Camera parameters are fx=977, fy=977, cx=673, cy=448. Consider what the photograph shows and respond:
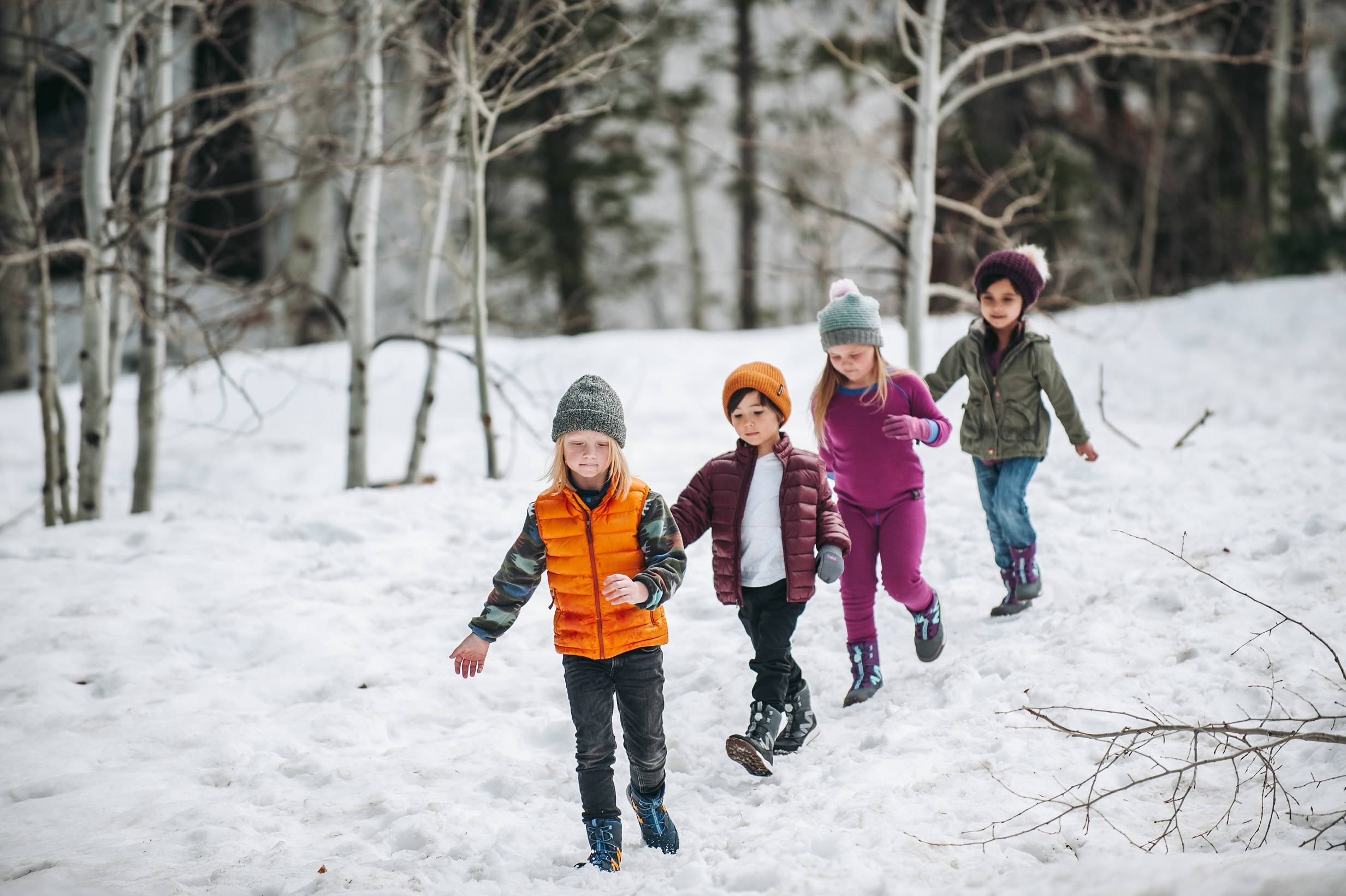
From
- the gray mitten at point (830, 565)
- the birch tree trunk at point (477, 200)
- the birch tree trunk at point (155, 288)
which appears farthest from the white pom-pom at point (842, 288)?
the birch tree trunk at point (155, 288)

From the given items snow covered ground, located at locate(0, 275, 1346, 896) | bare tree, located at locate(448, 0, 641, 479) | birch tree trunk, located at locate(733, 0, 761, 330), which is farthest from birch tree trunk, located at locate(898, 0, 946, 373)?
birch tree trunk, located at locate(733, 0, 761, 330)

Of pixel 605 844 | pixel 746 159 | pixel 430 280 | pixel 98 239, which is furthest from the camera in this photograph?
pixel 746 159

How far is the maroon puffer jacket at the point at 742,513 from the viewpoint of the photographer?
3.60 meters

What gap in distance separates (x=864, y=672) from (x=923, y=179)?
15.9 feet

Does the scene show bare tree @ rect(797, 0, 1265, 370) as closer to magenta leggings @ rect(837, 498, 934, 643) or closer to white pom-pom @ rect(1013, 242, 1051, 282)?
white pom-pom @ rect(1013, 242, 1051, 282)

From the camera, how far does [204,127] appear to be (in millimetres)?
6848

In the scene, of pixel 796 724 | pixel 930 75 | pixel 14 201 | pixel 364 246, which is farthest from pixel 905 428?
pixel 14 201

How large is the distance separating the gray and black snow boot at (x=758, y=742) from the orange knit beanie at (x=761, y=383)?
3.71 feet

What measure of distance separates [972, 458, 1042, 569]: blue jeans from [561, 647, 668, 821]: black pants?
2.20 meters

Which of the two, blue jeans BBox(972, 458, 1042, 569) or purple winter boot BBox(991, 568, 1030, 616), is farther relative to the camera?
purple winter boot BBox(991, 568, 1030, 616)

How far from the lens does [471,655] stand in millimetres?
3127

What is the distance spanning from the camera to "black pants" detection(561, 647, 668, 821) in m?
3.14

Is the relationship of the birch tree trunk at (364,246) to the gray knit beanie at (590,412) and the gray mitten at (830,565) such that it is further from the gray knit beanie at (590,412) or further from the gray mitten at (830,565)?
the gray mitten at (830,565)

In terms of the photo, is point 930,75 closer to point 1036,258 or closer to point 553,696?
point 1036,258
